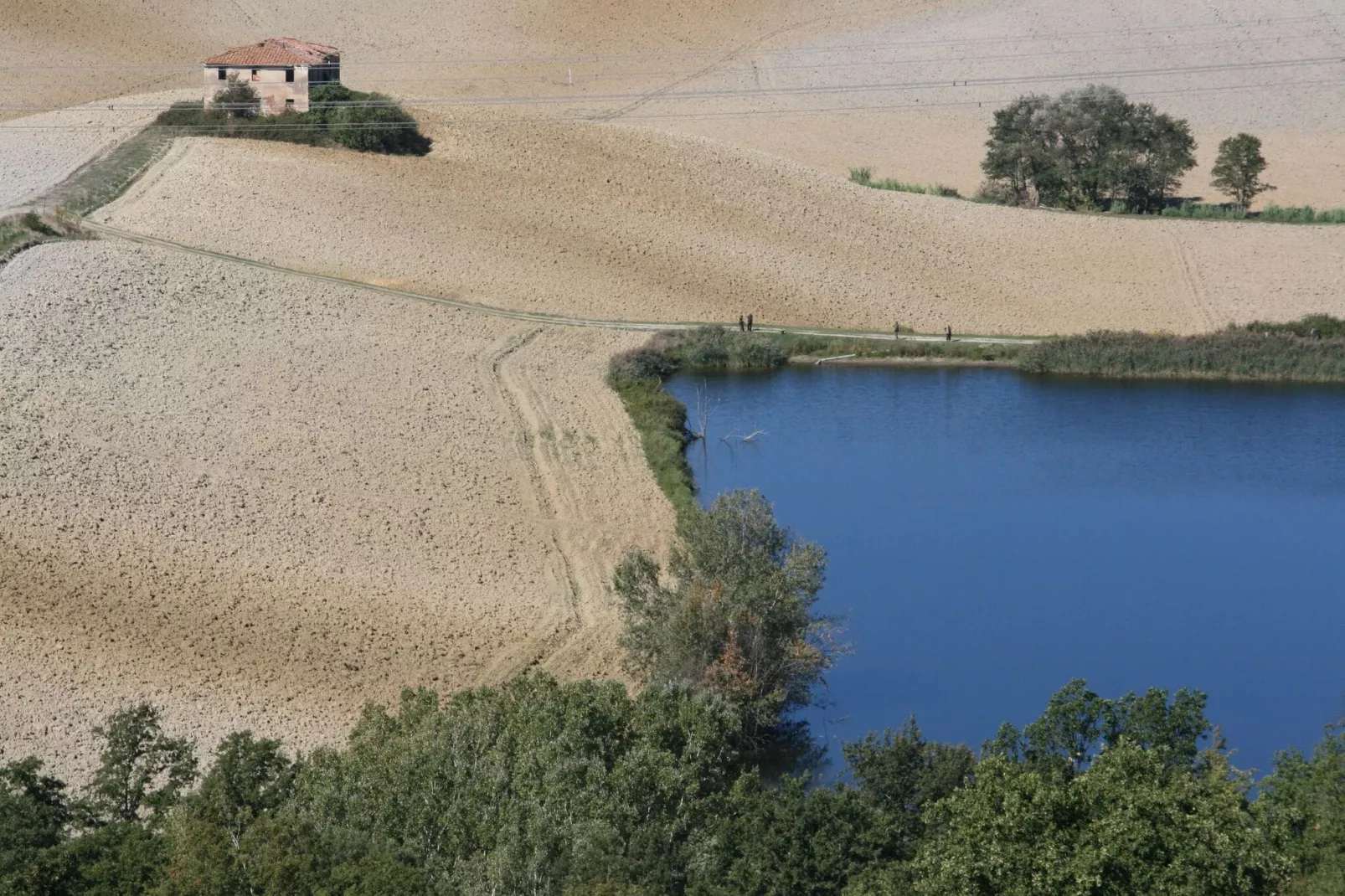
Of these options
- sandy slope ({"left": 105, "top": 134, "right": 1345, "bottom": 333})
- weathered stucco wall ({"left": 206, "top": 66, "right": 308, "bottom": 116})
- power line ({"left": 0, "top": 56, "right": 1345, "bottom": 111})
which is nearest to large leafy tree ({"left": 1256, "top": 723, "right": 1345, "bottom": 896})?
sandy slope ({"left": 105, "top": 134, "right": 1345, "bottom": 333})

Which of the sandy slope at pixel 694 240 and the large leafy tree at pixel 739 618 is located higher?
the sandy slope at pixel 694 240

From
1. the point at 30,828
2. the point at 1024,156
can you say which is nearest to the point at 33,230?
the point at 30,828

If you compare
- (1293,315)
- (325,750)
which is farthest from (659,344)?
(325,750)

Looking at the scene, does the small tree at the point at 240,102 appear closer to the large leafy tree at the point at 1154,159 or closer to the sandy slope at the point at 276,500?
the sandy slope at the point at 276,500

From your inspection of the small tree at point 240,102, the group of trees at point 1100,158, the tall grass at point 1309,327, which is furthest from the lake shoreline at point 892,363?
the small tree at point 240,102

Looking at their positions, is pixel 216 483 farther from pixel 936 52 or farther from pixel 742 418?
pixel 936 52

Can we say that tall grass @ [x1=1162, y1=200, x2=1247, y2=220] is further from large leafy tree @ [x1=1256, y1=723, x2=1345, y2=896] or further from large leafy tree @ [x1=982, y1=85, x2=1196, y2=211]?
large leafy tree @ [x1=1256, y1=723, x2=1345, y2=896]
